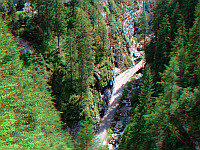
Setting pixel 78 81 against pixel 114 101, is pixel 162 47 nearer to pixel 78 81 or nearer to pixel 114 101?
pixel 114 101

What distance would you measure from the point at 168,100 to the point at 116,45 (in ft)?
166

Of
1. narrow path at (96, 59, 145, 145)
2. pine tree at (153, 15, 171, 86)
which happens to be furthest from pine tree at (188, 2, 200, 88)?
narrow path at (96, 59, 145, 145)

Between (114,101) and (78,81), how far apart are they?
1963cm

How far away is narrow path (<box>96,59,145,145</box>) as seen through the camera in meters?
39.9

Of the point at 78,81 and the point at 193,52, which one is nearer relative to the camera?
the point at 193,52

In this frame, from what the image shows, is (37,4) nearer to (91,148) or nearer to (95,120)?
(95,120)

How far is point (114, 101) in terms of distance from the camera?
49719 millimetres

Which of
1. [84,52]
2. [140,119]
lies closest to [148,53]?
[84,52]

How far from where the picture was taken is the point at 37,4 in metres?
37.3

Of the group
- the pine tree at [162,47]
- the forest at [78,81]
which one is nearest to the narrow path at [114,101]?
the forest at [78,81]

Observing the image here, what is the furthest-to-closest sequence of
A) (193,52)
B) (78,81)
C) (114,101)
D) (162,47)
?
(114,101) → (162,47) → (78,81) → (193,52)

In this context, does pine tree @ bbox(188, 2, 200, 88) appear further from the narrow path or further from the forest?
the narrow path

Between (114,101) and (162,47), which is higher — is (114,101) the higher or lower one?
the lower one

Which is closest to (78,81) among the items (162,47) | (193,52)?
(162,47)
